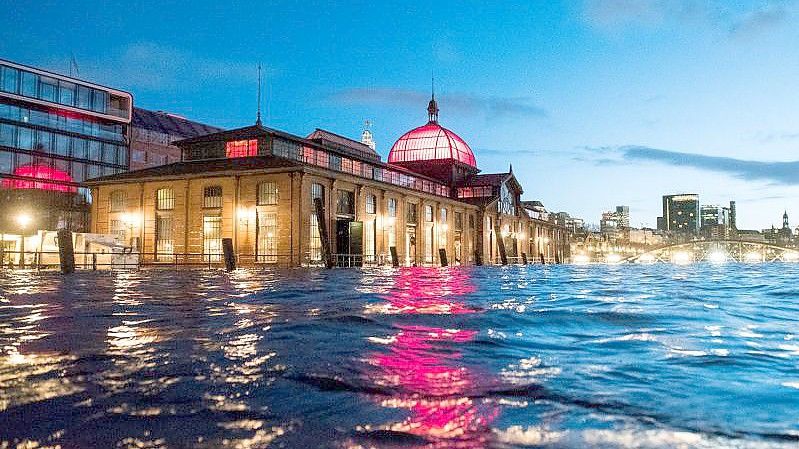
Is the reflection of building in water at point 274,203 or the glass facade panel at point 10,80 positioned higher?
the glass facade panel at point 10,80

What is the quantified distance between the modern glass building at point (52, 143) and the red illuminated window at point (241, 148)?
23367 millimetres

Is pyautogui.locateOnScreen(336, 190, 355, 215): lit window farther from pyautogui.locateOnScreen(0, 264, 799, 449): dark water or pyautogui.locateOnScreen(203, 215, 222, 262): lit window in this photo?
pyautogui.locateOnScreen(0, 264, 799, 449): dark water

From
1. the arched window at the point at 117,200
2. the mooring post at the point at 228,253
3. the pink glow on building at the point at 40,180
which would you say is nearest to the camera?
the mooring post at the point at 228,253

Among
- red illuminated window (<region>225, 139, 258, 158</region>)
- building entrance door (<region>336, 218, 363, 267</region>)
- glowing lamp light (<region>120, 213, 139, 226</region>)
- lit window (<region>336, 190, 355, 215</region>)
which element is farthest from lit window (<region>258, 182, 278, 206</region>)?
glowing lamp light (<region>120, 213, 139, 226</region>)

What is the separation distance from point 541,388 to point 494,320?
15.1 feet

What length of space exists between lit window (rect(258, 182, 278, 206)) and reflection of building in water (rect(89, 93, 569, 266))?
71 millimetres

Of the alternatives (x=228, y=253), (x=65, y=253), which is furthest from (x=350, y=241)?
(x=65, y=253)

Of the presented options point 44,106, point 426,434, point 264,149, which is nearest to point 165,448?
point 426,434

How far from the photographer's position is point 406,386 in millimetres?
4066

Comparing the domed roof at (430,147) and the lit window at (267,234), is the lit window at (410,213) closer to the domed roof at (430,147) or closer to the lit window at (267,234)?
the lit window at (267,234)

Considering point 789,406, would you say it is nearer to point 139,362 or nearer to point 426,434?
point 426,434

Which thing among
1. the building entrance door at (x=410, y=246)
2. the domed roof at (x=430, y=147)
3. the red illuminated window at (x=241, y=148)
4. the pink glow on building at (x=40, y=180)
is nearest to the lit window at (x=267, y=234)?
the red illuminated window at (x=241, y=148)

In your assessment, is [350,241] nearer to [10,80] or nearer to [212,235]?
[212,235]

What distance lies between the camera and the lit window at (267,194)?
43812 millimetres
